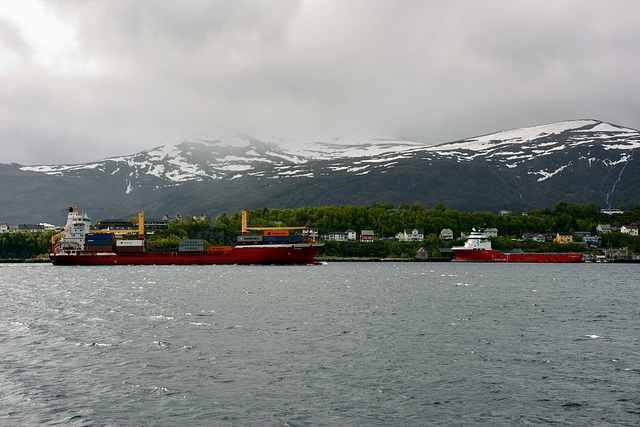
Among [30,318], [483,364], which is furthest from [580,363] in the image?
[30,318]

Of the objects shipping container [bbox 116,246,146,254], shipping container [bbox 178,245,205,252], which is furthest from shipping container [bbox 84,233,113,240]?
shipping container [bbox 178,245,205,252]

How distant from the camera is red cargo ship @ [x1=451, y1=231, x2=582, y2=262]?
159 metres

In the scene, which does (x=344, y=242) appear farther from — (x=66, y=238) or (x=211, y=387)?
(x=211, y=387)

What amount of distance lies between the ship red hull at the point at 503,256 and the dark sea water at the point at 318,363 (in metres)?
107

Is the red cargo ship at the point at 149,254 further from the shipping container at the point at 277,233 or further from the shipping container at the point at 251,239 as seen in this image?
the shipping container at the point at 277,233

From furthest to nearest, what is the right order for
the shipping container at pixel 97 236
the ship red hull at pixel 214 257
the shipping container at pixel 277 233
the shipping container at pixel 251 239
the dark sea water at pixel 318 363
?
the shipping container at pixel 277 233 < the shipping container at pixel 251 239 < the shipping container at pixel 97 236 < the ship red hull at pixel 214 257 < the dark sea water at pixel 318 363

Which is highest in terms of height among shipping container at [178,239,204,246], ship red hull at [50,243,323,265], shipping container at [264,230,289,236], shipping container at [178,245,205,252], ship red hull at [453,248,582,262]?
shipping container at [264,230,289,236]

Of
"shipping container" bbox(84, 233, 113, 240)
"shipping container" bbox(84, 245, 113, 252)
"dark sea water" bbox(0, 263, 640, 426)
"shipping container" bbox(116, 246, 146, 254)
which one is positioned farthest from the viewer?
"shipping container" bbox(116, 246, 146, 254)

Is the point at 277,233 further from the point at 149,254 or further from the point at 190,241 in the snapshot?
the point at 149,254

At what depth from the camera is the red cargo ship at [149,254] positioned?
125375 millimetres

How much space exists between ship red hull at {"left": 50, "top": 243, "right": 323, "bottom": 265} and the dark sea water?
69.4 m

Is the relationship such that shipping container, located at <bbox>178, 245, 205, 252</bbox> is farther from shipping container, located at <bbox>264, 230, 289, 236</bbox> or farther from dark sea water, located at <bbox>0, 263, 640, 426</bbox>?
dark sea water, located at <bbox>0, 263, 640, 426</bbox>

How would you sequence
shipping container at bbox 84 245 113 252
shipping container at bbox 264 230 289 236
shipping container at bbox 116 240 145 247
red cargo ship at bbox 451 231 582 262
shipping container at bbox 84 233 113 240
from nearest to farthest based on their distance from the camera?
shipping container at bbox 84 245 113 252, shipping container at bbox 84 233 113 240, shipping container at bbox 116 240 145 247, shipping container at bbox 264 230 289 236, red cargo ship at bbox 451 231 582 262

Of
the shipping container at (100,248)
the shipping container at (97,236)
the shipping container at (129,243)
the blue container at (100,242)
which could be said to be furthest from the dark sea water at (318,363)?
the shipping container at (129,243)
